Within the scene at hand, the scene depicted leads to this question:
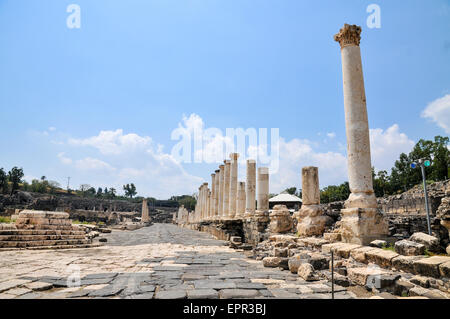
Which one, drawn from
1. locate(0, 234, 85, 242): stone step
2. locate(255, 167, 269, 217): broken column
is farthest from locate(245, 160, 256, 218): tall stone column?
locate(0, 234, 85, 242): stone step

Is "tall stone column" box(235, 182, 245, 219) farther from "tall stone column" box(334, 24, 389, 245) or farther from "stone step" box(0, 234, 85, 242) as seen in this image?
"tall stone column" box(334, 24, 389, 245)

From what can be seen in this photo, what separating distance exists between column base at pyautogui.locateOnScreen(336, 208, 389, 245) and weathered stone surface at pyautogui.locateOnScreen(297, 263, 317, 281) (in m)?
1.57

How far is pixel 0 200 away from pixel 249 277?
56603 mm

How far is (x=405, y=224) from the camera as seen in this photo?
13.5 meters

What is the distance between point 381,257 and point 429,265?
3.39ft

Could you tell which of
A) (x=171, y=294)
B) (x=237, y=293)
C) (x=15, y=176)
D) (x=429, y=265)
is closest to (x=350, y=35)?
(x=429, y=265)

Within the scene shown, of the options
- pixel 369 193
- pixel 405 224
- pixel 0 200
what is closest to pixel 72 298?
pixel 369 193


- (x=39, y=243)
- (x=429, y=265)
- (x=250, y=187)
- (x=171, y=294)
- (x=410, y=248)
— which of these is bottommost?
(x=39, y=243)

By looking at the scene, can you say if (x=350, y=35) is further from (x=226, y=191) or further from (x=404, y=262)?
(x=226, y=191)

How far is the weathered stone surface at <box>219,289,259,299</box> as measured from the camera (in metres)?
3.70

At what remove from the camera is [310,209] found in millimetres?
8695

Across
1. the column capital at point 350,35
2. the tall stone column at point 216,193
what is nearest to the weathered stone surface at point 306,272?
the column capital at point 350,35

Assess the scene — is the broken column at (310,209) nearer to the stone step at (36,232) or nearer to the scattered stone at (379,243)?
the scattered stone at (379,243)

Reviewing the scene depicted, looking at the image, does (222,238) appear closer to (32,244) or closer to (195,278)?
(32,244)
